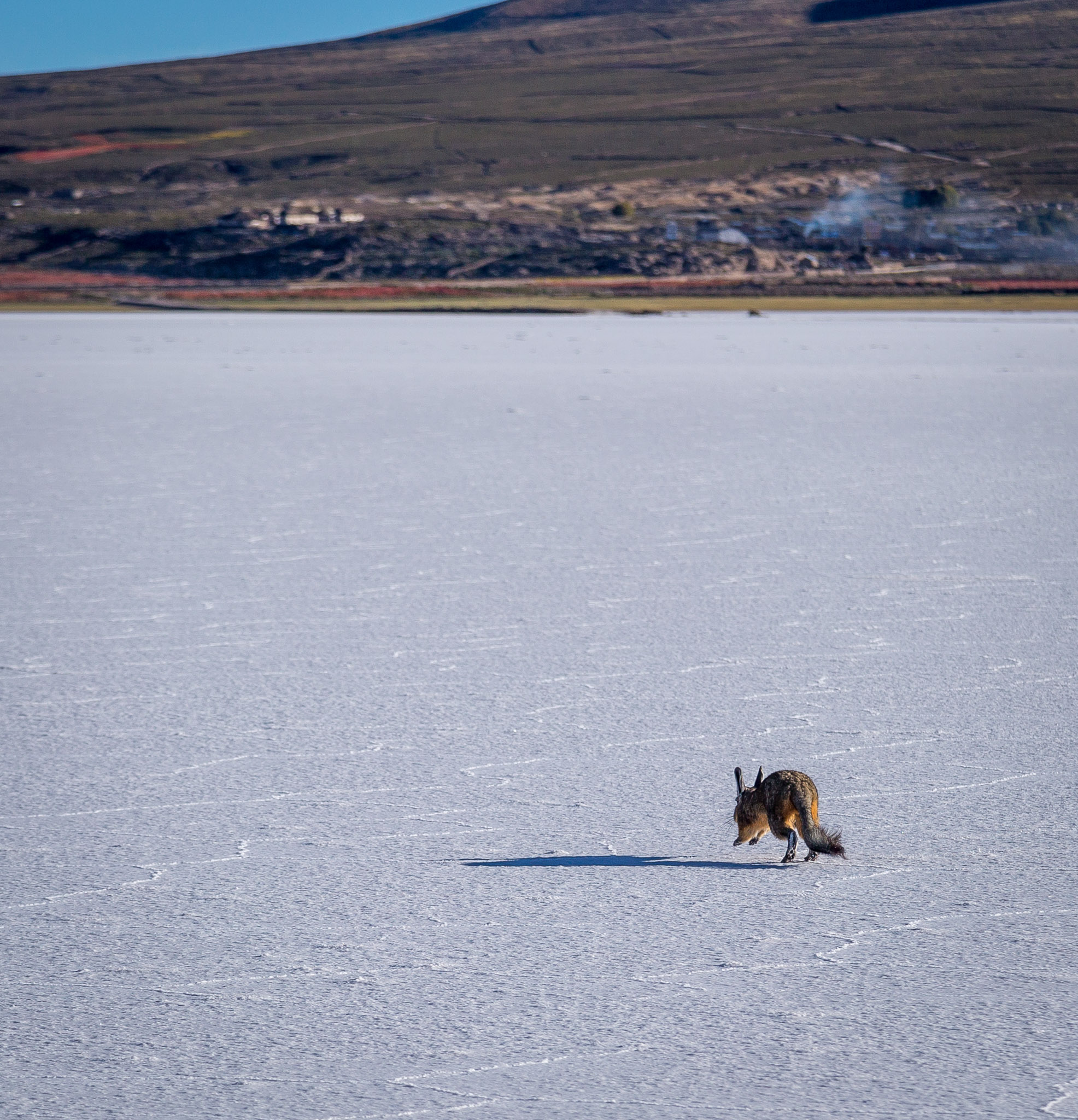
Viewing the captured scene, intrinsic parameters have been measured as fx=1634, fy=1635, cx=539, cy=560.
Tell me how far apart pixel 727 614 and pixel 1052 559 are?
6.77ft

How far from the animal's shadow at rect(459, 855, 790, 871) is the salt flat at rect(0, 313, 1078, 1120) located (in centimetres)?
2

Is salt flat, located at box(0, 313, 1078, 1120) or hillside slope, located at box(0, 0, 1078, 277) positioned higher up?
hillside slope, located at box(0, 0, 1078, 277)

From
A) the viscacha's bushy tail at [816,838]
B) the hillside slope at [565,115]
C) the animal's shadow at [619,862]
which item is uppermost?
the hillside slope at [565,115]

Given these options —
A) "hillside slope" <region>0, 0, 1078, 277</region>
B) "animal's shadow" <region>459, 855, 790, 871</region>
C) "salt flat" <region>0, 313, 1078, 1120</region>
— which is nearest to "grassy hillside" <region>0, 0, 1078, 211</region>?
"hillside slope" <region>0, 0, 1078, 277</region>

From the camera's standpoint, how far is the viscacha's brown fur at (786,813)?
3.65 meters

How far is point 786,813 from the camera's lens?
3.72 metres

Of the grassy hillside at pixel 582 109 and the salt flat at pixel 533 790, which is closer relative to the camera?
the salt flat at pixel 533 790

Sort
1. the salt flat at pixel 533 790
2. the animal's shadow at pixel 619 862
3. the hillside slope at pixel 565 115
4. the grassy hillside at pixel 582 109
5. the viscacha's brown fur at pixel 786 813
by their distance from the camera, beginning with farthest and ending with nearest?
the grassy hillside at pixel 582 109
the hillside slope at pixel 565 115
the animal's shadow at pixel 619 862
the viscacha's brown fur at pixel 786 813
the salt flat at pixel 533 790

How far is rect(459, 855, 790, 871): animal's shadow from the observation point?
12.6ft

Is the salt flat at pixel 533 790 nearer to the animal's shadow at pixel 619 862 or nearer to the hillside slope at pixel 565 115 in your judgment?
the animal's shadow at pixel 619 862

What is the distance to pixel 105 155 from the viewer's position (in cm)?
10006

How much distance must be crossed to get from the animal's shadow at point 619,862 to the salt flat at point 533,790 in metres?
0.02

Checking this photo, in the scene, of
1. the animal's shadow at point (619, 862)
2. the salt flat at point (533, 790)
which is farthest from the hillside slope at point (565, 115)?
the animal's shadow at point (619, 862)

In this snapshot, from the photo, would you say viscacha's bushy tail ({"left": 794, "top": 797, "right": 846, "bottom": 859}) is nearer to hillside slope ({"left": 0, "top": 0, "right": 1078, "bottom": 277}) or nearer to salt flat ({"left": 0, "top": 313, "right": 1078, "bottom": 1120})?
salt flat ({"left": 0, "top": 313, "right": 1078, "bottom": 1120})
